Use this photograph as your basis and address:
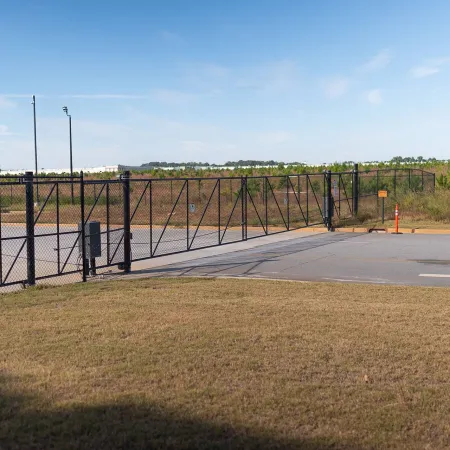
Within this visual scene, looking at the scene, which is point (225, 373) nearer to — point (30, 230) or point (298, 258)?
point (30, 230)

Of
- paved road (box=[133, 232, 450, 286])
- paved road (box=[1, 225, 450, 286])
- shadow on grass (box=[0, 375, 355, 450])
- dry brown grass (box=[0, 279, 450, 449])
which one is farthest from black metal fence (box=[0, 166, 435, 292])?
shadow on grass (box=[0, 375, 355, 450])

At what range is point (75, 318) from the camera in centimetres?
1021

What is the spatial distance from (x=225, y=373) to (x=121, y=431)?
1.81 m

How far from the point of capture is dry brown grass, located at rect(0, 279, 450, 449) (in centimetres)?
567

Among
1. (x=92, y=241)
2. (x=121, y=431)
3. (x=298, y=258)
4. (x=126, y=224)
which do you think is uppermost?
(x=126, y=224)

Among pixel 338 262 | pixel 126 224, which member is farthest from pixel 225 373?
pixel 338 262

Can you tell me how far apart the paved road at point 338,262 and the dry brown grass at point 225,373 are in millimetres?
3992

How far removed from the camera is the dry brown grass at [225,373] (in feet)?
18.6

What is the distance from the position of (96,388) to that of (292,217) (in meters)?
26.3

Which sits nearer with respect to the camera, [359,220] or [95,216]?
[359,220]

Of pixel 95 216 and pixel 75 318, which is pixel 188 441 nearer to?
pixel 75 318

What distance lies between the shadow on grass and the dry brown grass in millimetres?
16

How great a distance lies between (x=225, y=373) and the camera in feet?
23.8

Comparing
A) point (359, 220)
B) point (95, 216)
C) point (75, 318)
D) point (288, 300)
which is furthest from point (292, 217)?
point (75, 318)
